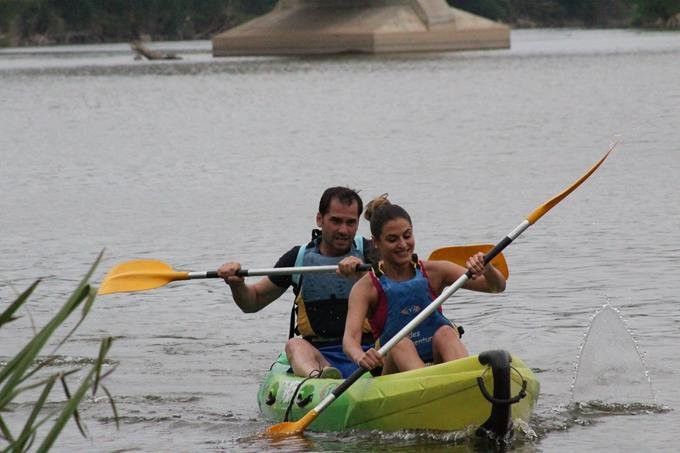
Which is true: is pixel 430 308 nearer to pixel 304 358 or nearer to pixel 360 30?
pixel 304 358

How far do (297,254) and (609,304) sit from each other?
4.21 metres

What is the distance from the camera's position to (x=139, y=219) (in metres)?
18.9

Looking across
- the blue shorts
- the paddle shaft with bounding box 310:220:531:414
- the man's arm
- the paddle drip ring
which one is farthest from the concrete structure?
the paddle drip ring

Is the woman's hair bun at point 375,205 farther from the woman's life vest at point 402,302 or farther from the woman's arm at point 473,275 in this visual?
the woman's arm at point 473,275

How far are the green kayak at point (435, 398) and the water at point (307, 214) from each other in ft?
0.40

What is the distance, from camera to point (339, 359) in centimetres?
859

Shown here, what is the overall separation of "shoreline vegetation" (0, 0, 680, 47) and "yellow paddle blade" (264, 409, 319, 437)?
289ft

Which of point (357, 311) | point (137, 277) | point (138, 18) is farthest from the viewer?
point (138, 18)

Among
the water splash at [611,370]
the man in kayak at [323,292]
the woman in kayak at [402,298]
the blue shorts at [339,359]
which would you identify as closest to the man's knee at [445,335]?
the woman in kayak at [402,298]

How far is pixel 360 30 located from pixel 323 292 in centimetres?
6403

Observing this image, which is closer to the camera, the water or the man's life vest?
the man's life vest

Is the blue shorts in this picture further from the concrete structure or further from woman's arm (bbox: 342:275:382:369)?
the concrete structure

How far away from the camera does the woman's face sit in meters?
7.68

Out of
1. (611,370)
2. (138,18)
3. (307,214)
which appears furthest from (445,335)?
(138,18)
